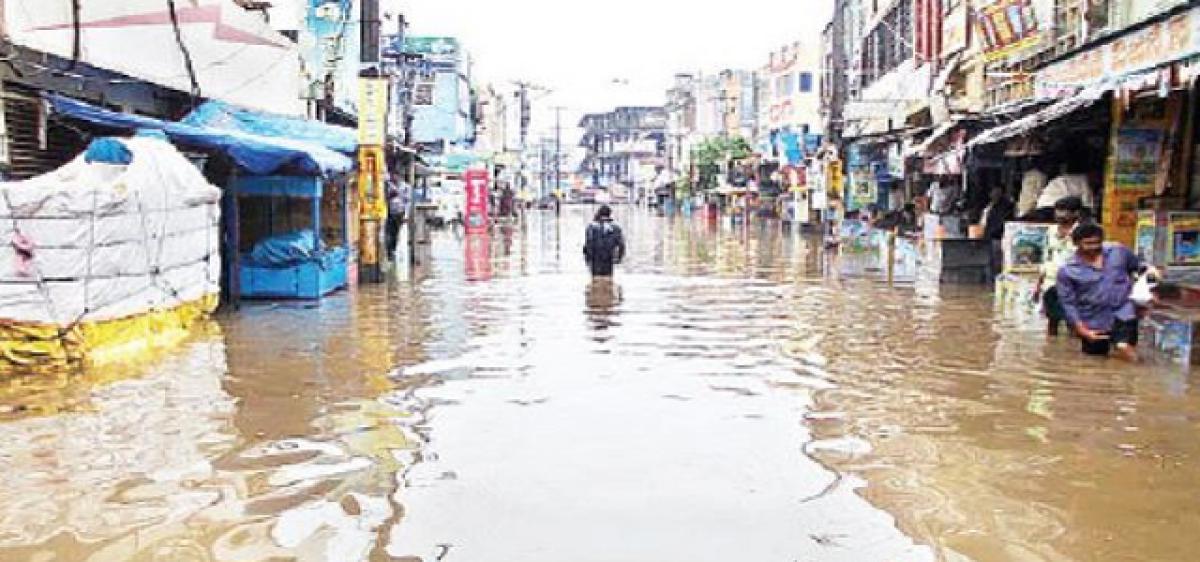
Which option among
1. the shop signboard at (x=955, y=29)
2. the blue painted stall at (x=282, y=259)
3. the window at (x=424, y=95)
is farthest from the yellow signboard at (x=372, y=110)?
the window at (x=424, y=95)

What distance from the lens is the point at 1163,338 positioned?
35.8 feet

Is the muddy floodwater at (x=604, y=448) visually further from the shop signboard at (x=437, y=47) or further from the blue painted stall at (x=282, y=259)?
the shop signboard at (x=437, y=47)

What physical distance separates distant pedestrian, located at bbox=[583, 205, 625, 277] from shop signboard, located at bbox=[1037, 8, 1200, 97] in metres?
7.08

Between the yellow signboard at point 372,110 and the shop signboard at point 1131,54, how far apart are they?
947 centimetres

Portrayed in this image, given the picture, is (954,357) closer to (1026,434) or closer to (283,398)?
(1026,434)

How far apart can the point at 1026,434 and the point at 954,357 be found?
3.69m

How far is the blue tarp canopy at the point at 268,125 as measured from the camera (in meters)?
17.4

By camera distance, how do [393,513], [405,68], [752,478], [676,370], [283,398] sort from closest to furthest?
[393,513] < [752,478] < [283,398] < [676,370] < [405,68]

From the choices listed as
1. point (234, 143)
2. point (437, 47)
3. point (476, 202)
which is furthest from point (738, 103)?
point (234, 143)

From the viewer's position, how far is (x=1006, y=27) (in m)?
21.1

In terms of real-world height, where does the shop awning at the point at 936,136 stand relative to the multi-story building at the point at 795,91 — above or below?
below

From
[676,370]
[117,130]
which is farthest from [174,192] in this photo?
[676,370]

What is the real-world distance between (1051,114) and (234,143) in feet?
31.7

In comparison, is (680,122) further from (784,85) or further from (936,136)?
(936,136)
